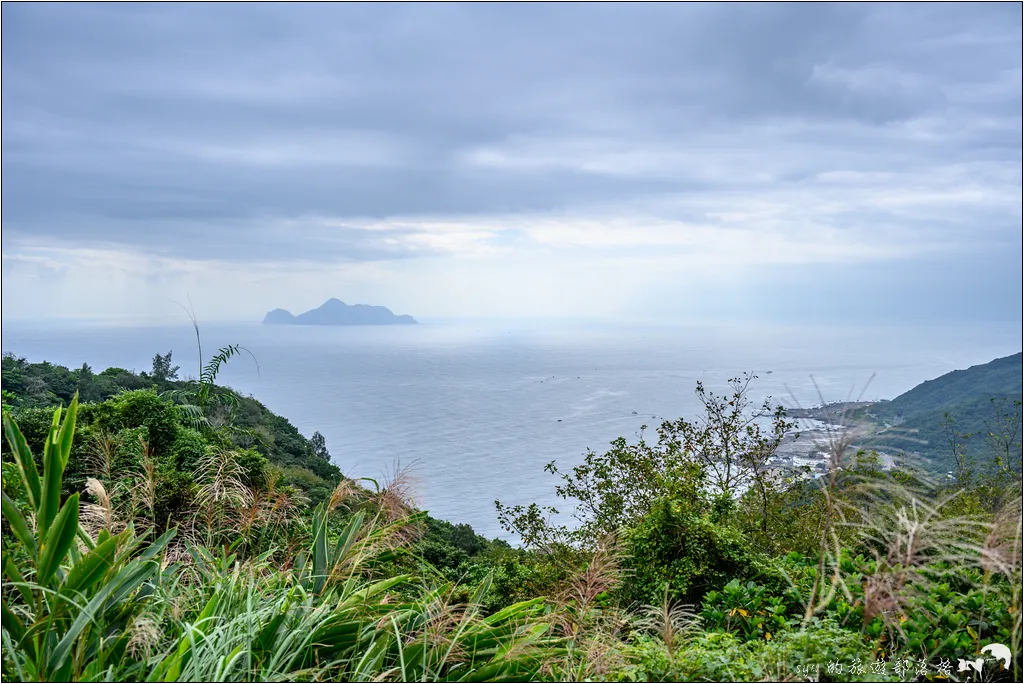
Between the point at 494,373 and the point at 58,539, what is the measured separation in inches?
117

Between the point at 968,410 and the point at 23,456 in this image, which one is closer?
the point at 23,456

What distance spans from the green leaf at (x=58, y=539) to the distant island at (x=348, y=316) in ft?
8.30

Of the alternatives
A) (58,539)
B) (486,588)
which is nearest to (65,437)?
(58,539)

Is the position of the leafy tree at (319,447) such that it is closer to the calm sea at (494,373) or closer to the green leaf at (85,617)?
the calm sea at (494,373)

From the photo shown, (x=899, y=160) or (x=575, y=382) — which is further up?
(x=899, y=160)

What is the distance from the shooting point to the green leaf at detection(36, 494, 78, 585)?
1744 mm

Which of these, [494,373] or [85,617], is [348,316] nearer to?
[494,373]

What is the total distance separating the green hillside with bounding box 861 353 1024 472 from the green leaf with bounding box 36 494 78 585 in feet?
12.7

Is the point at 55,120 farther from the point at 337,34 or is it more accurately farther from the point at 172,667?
the point at 172,667

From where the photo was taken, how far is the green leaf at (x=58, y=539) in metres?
1.74

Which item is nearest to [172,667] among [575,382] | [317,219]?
[317,219]

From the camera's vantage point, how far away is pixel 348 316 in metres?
4.32

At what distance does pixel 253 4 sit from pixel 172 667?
8.62 feet

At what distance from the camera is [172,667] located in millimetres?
1554
